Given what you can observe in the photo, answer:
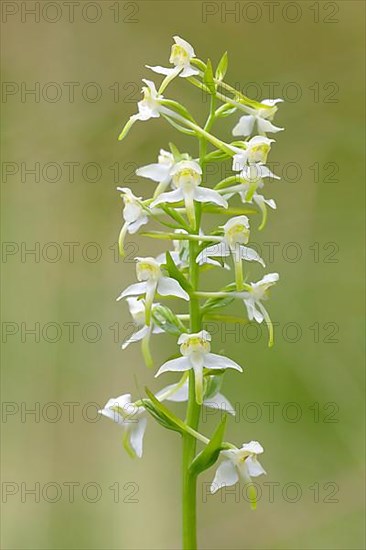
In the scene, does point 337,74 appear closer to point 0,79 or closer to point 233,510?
point 0,79

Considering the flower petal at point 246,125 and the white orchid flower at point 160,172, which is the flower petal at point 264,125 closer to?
the flower petal at point 246,125

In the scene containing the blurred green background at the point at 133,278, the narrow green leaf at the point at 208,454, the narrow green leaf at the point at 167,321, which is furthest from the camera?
the blurred green background at the point at 133,278

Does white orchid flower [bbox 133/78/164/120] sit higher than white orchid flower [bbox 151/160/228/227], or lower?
higher

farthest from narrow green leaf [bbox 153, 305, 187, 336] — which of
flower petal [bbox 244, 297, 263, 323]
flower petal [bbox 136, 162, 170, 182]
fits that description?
Answer: flower petal [bbox 136, 162, 170, 182]

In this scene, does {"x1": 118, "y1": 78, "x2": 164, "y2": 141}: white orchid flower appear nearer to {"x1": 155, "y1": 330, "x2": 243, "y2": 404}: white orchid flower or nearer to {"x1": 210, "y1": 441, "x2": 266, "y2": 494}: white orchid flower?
{"x1": 155, "y1": 330, "x2": 243, "y2": 404}: white orchid flower

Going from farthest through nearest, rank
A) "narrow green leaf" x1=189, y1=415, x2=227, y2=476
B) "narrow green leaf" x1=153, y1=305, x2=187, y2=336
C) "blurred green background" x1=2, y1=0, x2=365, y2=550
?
"blurred green background" x1=2, y1=0, x2=365, y2=550
"narrow green leaf" x1=153, y1=305, x2=187, y2=336
"narrow green leaf" x1=189, y1=415, x2=227, y2=476

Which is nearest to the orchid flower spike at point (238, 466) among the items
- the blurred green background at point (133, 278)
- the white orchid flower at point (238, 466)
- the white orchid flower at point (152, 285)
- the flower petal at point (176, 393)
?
the white orchid flower at point (238, 466)

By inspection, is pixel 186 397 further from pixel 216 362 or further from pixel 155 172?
pixel 155 172

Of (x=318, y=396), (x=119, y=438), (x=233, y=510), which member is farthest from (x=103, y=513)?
(x=318, y=396)
